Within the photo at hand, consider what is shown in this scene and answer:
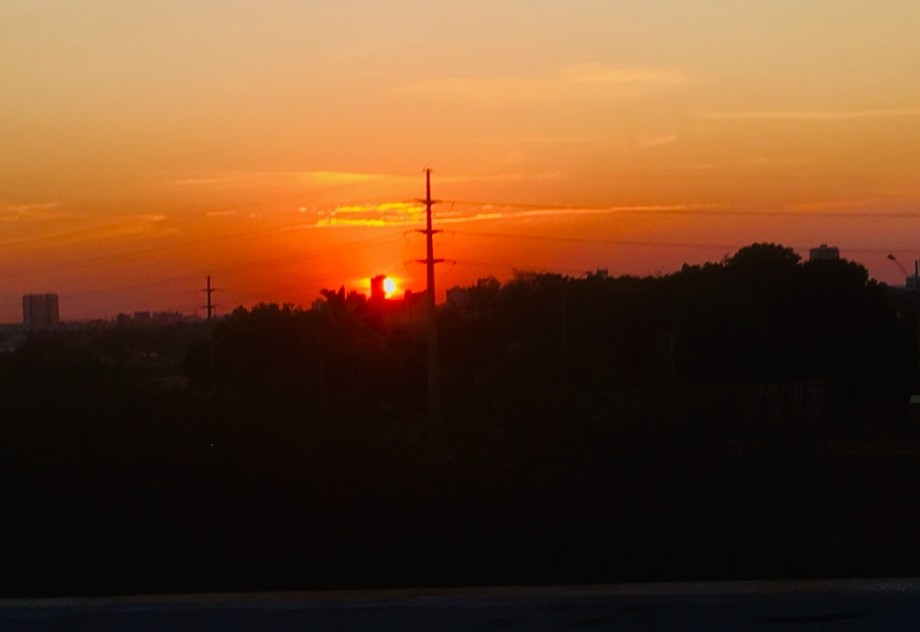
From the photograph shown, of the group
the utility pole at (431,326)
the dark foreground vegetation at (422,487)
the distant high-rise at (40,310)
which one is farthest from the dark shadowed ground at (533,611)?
the distant high-rise at (40,310)

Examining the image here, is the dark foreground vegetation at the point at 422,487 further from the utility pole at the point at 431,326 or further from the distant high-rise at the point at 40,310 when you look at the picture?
the distant high-rise at the point at 40,310

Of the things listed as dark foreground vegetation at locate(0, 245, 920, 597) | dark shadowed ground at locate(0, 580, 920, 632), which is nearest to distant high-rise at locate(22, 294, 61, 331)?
dark foreground vegetation at locate(0, 245, 920, 597)

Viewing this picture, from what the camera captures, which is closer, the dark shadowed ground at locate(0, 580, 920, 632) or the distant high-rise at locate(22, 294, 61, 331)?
the dark shadowed ground at locate(0, 580, 920, 632)

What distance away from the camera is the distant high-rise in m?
68.9

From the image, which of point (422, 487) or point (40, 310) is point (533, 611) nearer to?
point (422, 487)

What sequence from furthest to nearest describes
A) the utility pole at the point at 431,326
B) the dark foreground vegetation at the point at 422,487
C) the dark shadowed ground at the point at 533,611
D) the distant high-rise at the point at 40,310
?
the distant high-rise at the point at 40,310, the utility pole at the point at 431,326, the dark foreground vegetation at the point at 422,487, the dark shadowed ground at the point at 533,611

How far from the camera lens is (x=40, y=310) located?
70438mm

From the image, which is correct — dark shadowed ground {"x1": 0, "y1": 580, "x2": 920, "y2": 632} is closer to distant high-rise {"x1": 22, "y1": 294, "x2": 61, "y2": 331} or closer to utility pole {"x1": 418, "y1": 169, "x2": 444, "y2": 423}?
utility pole {"x1": 418, "y1": 169, "x2": 444, "y2": 423}

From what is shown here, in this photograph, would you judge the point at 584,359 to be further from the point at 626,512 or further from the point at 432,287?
the point at 432,287

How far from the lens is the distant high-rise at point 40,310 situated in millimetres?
68938

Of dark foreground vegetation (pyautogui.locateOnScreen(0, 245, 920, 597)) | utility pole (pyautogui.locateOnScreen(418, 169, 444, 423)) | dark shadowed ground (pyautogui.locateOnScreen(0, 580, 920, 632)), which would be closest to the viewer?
dark shadowed ground (pyautogui.locateOnScreen(0, 580, 920, 632))

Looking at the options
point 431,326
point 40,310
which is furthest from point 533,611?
point 40,310

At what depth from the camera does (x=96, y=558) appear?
1630 cm

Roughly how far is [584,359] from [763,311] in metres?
42.3
